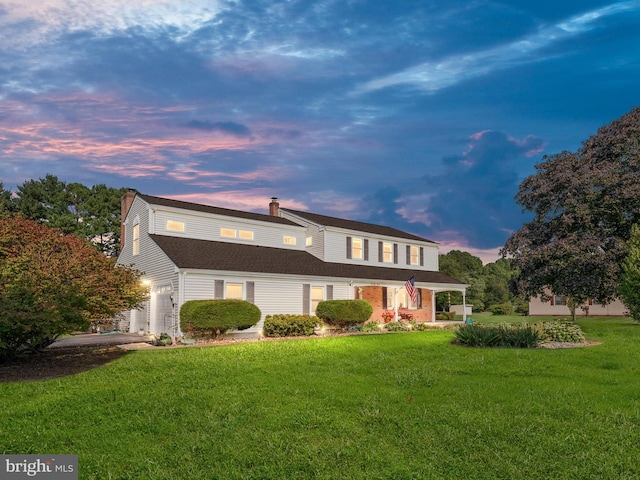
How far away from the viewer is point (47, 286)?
506 inches

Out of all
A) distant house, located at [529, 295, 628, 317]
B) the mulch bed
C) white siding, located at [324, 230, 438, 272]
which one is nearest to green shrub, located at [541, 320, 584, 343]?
the mulch bed

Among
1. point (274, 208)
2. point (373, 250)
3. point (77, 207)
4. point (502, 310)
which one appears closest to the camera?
point (373, 250)

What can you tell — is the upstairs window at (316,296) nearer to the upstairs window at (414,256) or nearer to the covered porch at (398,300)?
the covered porch at (398,300)

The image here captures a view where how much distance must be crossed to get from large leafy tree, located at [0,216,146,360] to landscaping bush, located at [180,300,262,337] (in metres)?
2.78

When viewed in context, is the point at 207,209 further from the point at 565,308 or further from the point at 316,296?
the point at 565,308

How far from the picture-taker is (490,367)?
11586 mm

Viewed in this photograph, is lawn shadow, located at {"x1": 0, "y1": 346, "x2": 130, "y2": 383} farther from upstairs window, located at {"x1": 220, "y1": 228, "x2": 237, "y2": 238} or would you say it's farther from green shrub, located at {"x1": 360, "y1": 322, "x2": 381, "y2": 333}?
green shrub, located at {"x1": 360, "y1": 322, "x2": 381, "y2": 333}

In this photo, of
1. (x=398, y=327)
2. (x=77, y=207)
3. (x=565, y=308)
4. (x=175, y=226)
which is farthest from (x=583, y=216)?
(x=77, y=207)

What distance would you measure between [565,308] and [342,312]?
34024 millimetres

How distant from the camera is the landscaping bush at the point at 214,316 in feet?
64.2

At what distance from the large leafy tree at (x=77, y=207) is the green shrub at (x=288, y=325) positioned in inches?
1186

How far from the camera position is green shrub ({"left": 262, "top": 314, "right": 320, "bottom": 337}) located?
22.0 m

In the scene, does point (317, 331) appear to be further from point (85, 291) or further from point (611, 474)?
point (611, 474)

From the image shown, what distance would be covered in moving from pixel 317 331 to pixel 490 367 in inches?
531
